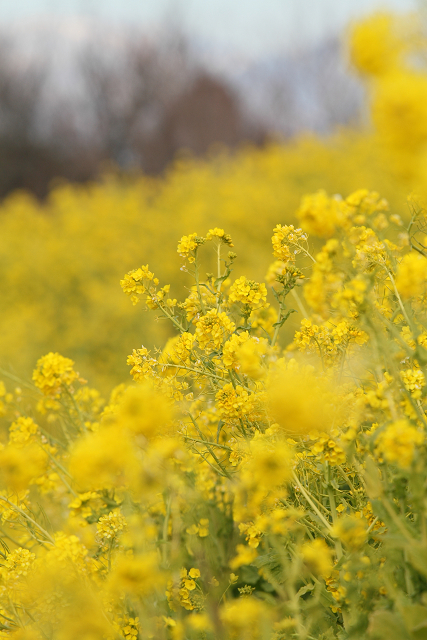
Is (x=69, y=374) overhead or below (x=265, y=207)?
below

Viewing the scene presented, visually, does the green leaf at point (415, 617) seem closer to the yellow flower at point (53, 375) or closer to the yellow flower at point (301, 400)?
the yellow flower at point (301, 400)

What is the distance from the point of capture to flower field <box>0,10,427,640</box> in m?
1.08

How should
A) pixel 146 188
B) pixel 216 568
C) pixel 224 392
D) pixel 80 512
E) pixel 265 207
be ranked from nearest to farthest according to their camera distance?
pixel 216 568, pixel 224 392, pixel 80 512, pixel 265 207, pixel 146 188

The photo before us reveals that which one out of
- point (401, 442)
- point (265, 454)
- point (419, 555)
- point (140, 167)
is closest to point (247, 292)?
point (265, 454)

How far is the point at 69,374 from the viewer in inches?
79.3

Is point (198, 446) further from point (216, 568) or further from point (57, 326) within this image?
point (57, 326)

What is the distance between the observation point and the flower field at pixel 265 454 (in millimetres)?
1081

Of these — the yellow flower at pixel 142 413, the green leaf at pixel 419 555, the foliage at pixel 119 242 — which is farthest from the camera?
the foliage at pixel 119 242

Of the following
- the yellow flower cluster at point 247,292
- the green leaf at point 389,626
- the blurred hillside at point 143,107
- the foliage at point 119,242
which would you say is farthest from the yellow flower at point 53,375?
Answer: the blurred hillside at point 143,107

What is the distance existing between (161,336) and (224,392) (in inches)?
198

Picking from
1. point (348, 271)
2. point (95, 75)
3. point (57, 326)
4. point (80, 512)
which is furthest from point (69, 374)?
point (95, 75)

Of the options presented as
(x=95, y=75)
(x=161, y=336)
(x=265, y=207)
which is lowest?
(x=161, y=336)

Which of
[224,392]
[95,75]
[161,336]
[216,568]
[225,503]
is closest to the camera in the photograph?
[216,568]

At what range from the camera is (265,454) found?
118 cm
